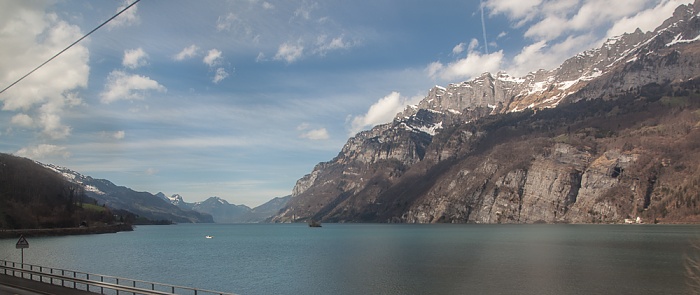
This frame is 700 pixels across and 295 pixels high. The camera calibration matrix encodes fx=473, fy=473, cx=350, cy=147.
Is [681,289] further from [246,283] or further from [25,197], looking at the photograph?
[25,197]

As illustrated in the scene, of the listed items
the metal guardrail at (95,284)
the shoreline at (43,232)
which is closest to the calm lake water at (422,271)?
the metal guardrail at (95,284)

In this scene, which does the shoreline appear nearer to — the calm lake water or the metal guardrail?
the calm lake water

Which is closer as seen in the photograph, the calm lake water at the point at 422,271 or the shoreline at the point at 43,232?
the calm lake water at the point at 422,271

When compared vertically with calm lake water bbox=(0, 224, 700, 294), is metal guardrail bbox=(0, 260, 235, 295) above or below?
above

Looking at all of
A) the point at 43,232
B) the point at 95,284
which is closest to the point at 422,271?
the point at 95,284

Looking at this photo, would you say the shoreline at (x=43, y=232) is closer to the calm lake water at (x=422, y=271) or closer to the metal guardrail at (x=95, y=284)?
the calm lake water at (x=422, y=271)

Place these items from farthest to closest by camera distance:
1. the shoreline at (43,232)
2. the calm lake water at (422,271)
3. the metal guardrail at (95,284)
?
1. the shoreline at (43,232)
2. the calm lake water at (422,271)
3. the metal guardrail at (95,284)

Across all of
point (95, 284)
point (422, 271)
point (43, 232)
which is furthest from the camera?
point (43, 232)

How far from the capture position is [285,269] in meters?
76.8

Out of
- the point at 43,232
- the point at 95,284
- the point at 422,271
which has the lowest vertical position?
the point at 422,271

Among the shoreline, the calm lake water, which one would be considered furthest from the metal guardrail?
the shoreline

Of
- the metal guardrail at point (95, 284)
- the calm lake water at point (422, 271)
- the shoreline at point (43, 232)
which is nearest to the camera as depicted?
the metal guardrail at point (95, 284)

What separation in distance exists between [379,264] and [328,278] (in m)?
17.5

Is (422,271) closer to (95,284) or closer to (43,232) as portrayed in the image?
(95,284)
